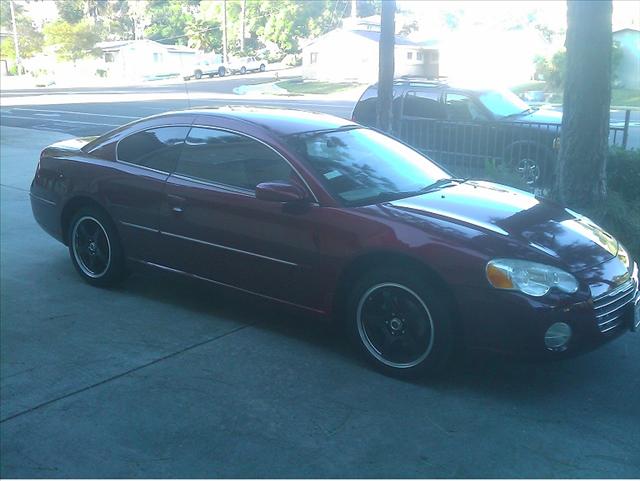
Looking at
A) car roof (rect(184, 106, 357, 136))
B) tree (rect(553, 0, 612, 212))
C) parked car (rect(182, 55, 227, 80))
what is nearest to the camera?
car roof (rect(184, 106, 357, 136))

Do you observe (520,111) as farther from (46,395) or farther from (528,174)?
(46,395)

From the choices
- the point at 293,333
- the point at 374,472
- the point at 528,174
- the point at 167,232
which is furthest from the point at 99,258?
the point at 528,174

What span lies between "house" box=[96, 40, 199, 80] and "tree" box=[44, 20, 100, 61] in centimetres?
237

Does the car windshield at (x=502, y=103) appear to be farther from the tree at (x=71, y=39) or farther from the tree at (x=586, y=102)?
the tree at (x=71, y=39)

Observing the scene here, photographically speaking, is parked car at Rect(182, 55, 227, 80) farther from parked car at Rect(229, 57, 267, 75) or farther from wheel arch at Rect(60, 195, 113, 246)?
wheel arch at Rect(60, 195, 113, 246)

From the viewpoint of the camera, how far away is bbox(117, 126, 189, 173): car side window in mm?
6105

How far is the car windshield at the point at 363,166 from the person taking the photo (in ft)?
17.5

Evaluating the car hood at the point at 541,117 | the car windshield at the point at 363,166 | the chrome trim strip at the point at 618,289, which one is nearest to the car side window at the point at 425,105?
the car hood at the point at 541,117

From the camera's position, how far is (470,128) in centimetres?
1128

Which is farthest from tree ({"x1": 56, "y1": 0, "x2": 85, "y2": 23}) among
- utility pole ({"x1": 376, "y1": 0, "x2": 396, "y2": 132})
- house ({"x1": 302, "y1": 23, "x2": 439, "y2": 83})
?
utility pole ({"x1": 376, "y1": 0, "x2": 396, "y2": 132})

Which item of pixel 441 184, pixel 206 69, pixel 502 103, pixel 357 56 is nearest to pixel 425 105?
pixel 502 103

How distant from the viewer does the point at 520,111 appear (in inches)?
546

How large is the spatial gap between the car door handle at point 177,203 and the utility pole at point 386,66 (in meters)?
5.33

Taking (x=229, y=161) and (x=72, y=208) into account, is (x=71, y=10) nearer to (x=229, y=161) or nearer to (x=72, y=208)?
(x=72, y=208)
